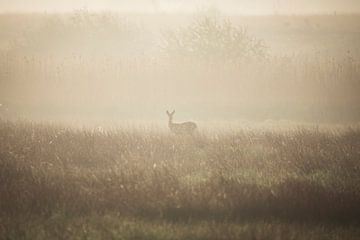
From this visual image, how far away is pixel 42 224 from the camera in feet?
21.5

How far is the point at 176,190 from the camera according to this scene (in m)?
7.41

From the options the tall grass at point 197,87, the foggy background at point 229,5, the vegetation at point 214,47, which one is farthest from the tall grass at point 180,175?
the foggy background at point 229,5

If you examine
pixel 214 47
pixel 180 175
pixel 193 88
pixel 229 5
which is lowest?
pixel 180 175

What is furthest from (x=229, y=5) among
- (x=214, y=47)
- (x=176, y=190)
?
(x=176, y=190)

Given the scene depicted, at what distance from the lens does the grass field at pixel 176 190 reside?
644 centimetres

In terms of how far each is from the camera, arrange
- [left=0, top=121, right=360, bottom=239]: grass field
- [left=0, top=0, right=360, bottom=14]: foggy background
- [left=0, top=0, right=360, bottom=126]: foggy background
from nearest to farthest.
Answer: [left=0, top=121, right=360, bottom=239]: grass field < [left=0, top=0, right=360, bottom=126]: foggy background < [left=0, top=0, right=360, bottom=14]: foggy background

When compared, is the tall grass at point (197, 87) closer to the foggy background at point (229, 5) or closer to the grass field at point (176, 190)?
the grass field at point (176, 190)

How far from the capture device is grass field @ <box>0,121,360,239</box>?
6438 mm

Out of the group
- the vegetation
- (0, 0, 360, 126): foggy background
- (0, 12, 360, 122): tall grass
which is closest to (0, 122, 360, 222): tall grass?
(0, 0, 360, 126): foggy background

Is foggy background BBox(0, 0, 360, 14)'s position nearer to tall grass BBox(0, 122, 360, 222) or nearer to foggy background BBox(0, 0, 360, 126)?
foggy background BBox(0, 0, 360, 126)

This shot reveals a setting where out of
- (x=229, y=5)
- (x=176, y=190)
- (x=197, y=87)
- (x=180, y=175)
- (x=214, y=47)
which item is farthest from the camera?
(x=229, y=5)

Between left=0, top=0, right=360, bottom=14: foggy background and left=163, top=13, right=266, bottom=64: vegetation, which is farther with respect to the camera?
left=0, top=0, right=360, bottom=14: foggy background

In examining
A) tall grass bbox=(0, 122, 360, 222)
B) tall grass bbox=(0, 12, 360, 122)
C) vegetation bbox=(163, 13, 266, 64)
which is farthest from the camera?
vegetation bbox=(163, 13, 266, 64)

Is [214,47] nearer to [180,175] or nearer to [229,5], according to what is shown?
[180,175]
